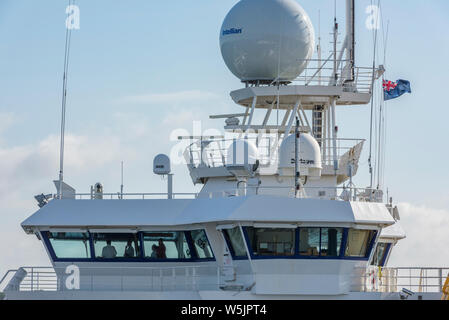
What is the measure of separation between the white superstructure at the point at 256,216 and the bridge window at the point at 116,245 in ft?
0.15

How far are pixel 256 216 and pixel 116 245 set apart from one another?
7.46 metres

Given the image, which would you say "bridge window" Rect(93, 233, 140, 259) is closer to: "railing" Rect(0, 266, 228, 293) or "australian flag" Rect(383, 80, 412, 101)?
"railing" Rect(0, 266, 228, 293)

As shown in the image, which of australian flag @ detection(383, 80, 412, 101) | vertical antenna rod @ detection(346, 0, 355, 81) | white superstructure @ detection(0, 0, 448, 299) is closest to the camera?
white superstructure @ detection(0, 0, 448, 299)

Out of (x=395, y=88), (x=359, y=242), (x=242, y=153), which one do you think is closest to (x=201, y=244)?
(x=242, y=153)

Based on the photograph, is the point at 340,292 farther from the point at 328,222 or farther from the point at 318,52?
the point at 318,52

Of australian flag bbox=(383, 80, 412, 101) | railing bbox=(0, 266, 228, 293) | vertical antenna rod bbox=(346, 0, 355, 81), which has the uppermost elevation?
vertical antenna rod bbox=(346, 0, 355, 81)

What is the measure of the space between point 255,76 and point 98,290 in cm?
1467

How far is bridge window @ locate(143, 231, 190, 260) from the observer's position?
2625 inches

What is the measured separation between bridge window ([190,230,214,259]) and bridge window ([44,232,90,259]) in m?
4.88

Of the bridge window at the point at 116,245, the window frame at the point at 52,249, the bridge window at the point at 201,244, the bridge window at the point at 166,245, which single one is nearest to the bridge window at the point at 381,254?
the bridge window at the point at 201,244

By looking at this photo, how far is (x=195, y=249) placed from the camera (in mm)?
66562

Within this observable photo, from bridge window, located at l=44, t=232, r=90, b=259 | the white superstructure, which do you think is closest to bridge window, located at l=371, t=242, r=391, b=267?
the white superstructure

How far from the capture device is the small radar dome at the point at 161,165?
68812 mm
